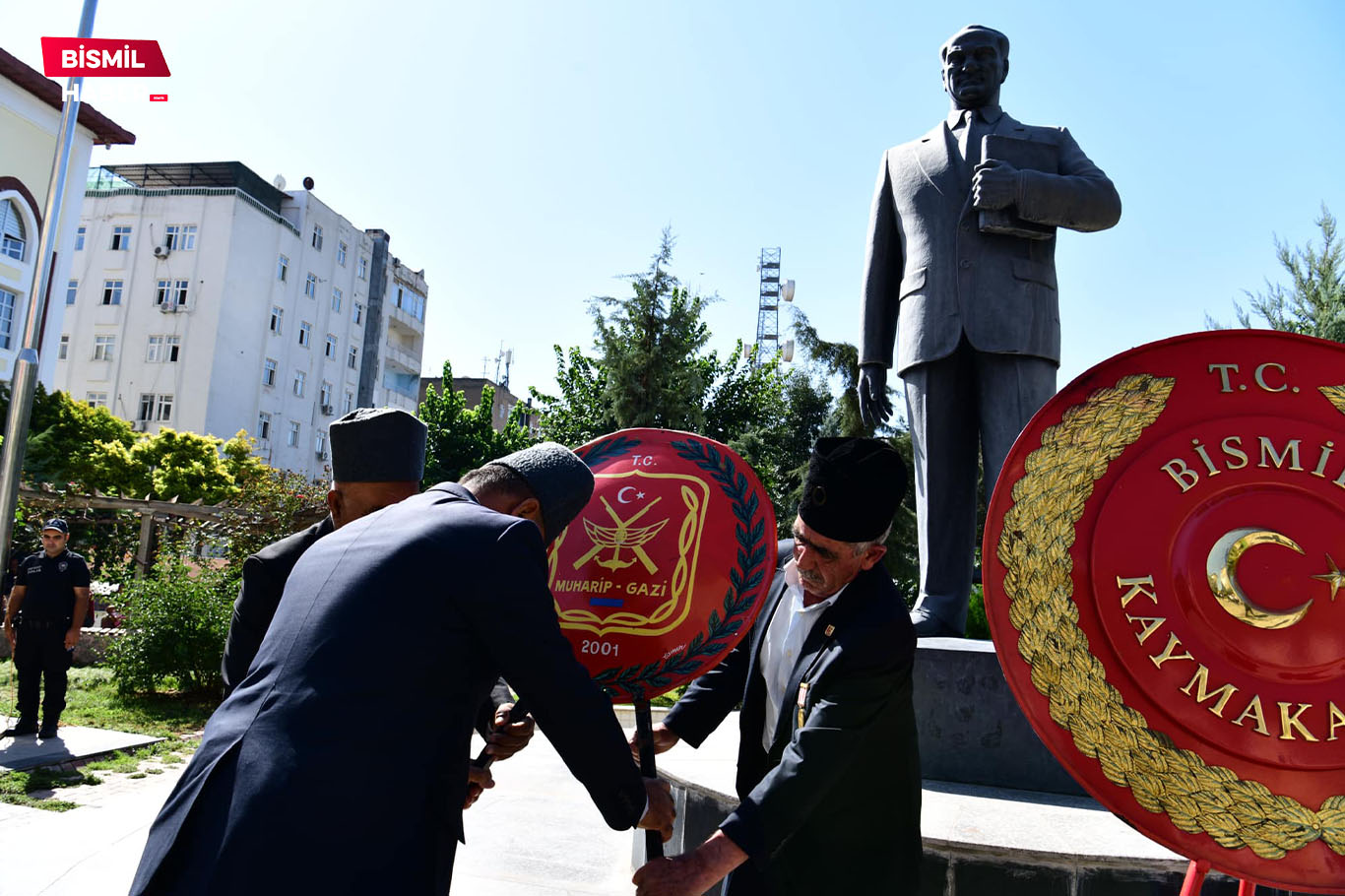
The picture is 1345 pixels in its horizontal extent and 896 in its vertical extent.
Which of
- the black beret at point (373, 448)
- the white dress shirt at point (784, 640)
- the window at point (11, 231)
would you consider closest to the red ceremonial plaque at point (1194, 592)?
the white dress shirt at point (784, 640)

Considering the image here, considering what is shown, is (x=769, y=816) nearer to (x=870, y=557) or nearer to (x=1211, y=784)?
(x=870, y=557)

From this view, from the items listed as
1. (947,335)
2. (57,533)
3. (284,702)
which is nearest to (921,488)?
(947,335)

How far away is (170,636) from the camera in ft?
32.5

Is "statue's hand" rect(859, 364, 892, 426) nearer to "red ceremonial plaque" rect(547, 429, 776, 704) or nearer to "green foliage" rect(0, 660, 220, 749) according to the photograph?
"red ceremonial plaque" rect(547, 429, 776, 704)

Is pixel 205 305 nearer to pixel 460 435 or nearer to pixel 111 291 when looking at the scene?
pixel 111 291

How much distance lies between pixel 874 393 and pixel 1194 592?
10.9 feet

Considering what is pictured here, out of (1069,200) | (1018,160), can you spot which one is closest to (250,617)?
(1069,200)

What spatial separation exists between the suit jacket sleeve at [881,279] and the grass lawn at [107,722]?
5598 millimetres

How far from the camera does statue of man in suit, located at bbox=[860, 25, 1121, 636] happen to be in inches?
179

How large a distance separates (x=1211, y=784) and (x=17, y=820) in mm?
6127

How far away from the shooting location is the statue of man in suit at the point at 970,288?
4535 mm

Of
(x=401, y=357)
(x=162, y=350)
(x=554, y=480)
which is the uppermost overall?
(x=401, y=357)

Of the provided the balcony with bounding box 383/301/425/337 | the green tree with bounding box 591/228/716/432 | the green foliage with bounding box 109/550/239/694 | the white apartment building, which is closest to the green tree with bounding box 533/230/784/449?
the green tree with bounding box 591/228/716/432

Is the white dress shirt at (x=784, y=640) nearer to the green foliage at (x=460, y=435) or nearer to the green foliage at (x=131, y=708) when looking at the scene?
the green foliage at (x=131, y=708)
